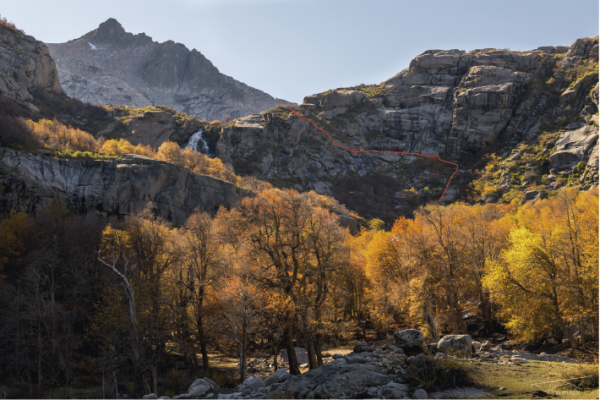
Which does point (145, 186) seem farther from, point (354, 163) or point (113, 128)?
point (354, 163)

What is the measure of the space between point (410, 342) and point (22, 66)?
13399 centimetres

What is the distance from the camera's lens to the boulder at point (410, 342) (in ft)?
48.4

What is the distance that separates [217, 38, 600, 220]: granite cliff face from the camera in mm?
122688

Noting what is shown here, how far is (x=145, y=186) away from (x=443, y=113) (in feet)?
400

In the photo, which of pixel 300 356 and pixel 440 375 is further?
pixel 300 356

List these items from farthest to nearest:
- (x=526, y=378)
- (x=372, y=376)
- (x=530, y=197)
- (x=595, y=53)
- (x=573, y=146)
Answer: (x=595, y=53)
(x=573, y=146)
(x=530, y=197)
(x=372, y=376)
(x=526, y=378)

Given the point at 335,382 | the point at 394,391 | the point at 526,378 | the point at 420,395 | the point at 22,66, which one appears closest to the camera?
the point at 420,395

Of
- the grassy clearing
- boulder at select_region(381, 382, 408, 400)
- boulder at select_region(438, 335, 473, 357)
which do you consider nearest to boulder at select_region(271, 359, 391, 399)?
boulder at select_region(381, 382, 408, 400)

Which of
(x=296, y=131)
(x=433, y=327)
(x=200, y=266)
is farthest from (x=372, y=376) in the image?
(x=296, y=131)

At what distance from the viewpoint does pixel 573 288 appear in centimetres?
2573

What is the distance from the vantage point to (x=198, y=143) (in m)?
128

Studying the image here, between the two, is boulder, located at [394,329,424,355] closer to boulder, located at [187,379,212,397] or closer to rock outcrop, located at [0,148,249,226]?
boulder, located at [187,379,212,397]

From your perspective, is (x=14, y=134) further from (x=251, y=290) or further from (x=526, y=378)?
(x=526, y=378)

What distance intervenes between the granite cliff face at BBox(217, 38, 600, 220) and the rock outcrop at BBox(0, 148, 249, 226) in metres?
56.3
